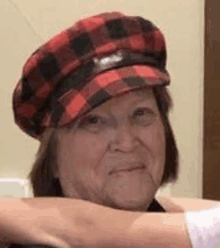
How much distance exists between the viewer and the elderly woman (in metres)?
0.59

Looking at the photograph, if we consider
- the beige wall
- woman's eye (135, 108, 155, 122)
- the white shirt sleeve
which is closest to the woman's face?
woman's eye (135, 108, 155, 122)

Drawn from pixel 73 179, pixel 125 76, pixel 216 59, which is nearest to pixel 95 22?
pixel 125 76

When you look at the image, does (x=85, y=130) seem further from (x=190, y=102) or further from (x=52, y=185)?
(x=190, y=102)

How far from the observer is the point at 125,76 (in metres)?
0.60

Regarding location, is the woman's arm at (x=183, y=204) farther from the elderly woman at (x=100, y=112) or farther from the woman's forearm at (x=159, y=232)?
the woman's forearm at (x=159, y=232)

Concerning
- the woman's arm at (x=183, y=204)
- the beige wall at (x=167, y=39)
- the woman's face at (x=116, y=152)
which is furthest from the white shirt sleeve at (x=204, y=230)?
the beige wall at (x=167, y=39)

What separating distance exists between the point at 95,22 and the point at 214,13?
1.95ft

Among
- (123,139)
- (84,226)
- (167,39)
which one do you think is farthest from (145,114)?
(167,39)

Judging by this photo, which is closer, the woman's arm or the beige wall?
the woman's arm

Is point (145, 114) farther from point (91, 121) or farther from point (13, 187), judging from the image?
point (13, 187)

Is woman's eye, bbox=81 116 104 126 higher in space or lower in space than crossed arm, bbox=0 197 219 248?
higher

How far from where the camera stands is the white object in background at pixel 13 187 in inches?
47.6

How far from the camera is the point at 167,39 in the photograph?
118cm

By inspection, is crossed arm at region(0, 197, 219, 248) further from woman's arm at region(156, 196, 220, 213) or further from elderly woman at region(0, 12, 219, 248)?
woman's arm at region(156, 196, 220, 213)
